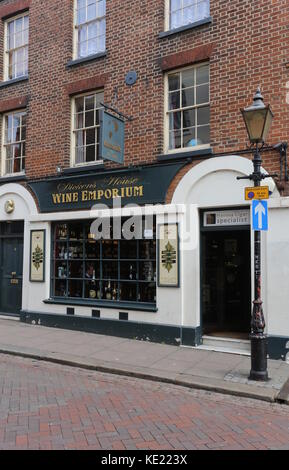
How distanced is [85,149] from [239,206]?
14.9 ft

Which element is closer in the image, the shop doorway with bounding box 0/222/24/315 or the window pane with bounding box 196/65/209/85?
the window pane with bounding box 196/65/209/85

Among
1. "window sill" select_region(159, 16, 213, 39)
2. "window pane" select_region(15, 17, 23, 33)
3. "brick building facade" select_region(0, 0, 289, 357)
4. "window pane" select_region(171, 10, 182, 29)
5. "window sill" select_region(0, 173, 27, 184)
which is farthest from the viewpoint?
A: "window pane" select_region(15, 17, 23, 33)

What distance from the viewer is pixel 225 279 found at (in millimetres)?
10133

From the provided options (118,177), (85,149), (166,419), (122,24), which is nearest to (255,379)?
(166,419)

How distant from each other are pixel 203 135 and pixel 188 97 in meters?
0.98

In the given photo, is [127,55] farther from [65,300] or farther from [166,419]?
[166,419]

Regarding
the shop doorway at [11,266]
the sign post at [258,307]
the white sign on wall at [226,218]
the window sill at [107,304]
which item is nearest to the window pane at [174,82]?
the white sign on wall at [226,218]

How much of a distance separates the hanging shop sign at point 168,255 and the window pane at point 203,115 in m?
2.35

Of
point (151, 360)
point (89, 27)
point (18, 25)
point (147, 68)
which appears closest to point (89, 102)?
point (147, 68)

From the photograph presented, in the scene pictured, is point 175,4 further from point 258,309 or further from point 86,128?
point 258,309

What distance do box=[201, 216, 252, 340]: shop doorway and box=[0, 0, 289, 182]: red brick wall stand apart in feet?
8.34

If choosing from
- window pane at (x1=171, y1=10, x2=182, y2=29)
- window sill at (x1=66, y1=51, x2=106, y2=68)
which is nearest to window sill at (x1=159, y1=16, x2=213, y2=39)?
window pane at (x1=171, y1=10, x2=182, y2=29)

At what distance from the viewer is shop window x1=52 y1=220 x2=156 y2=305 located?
9.58m

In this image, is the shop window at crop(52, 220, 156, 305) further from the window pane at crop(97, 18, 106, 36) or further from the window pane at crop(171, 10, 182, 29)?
the window pane at crop(97, 18, 106, 36)
